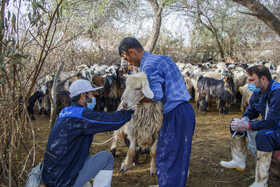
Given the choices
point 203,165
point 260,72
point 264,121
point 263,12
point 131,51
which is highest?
point 263,12

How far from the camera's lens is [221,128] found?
691 centimetres

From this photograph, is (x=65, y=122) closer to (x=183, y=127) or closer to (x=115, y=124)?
(x=115, y=124)

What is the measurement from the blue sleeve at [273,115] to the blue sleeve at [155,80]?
69.3 inches

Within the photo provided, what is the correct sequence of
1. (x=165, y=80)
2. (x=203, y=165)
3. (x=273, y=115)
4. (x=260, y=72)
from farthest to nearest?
(x=203, y=165), (x=260, y=72), (x=273, y=115), (x=165, y=80)

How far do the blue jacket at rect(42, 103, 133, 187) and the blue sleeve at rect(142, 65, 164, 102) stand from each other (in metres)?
0.62

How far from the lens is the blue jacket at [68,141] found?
2549mm

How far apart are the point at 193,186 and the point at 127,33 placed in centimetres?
1309

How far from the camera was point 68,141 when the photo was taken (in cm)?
256

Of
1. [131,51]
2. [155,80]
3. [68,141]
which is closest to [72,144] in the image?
[68,141]

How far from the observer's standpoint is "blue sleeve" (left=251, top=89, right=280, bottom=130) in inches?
130

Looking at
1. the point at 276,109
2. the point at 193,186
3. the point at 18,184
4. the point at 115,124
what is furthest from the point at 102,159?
the point at 276,109

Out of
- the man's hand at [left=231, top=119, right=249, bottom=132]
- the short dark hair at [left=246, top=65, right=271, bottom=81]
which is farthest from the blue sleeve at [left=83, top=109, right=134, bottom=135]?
the short dark hair at [left=246, top=65, right=271, bottom=81]

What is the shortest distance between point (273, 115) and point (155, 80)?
1.94 metres

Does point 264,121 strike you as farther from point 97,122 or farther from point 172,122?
point 97,122
